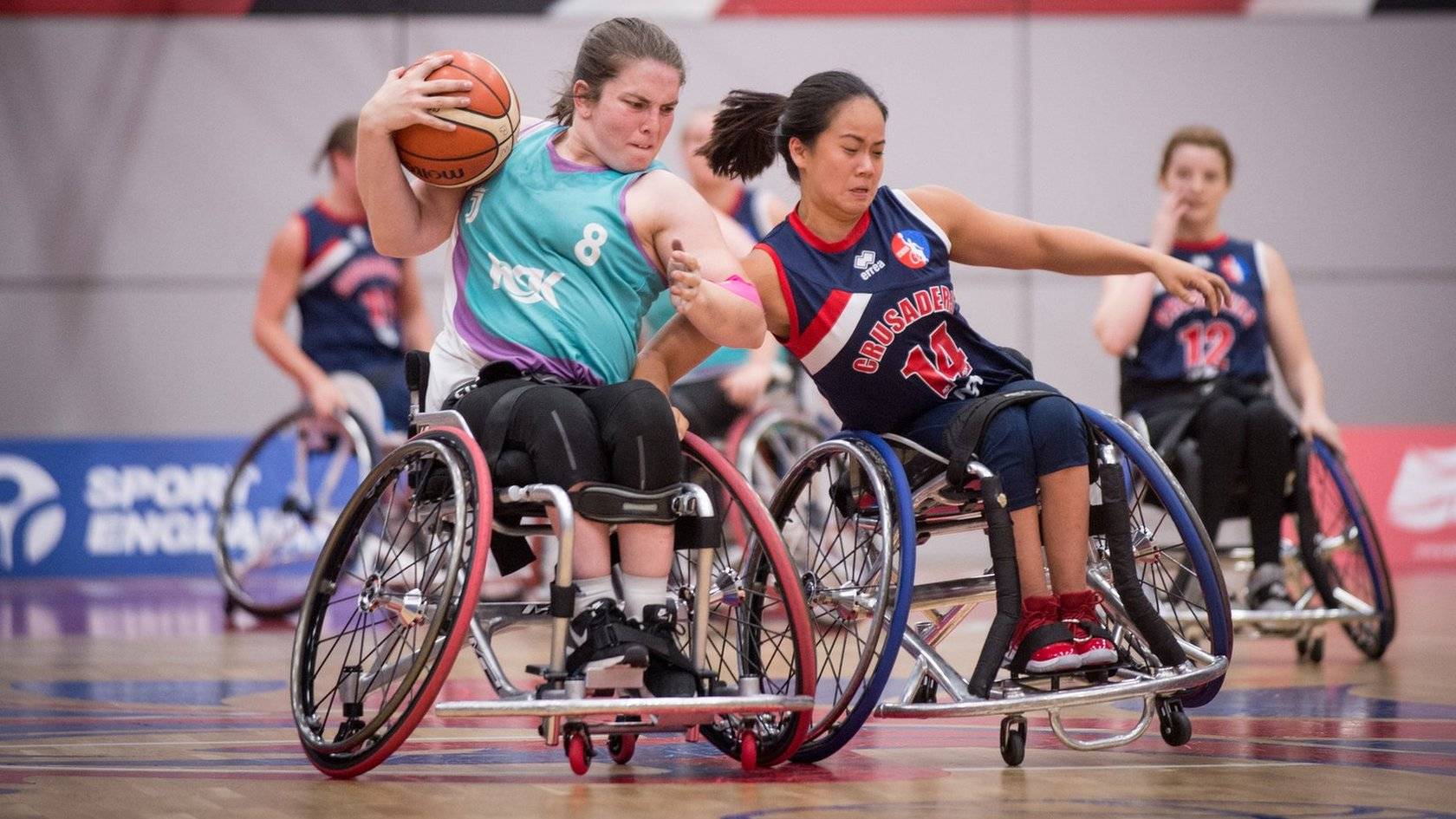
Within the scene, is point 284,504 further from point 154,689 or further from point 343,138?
point 154,689

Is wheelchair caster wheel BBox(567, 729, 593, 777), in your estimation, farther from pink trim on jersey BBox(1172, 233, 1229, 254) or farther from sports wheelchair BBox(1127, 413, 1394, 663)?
pink trim on jersey BBox(1172, 233, 1229, 254)

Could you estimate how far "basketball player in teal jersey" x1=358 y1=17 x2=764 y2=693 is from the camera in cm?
279

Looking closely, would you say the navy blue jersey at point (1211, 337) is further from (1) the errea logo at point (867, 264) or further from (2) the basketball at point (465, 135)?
(2) the basketball at point (465, 135)

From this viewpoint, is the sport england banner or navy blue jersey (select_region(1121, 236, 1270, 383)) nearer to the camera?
navy blue jersey (select_region(1121, 236, 1270, 383))

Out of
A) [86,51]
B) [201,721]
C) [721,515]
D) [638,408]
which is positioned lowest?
[201,721]

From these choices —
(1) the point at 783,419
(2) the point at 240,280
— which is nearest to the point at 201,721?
(1) the point at 783,419

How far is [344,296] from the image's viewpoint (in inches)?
236

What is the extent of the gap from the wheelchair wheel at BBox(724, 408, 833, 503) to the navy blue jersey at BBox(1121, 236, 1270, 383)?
3.59 feet

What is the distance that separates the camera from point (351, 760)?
108 inches

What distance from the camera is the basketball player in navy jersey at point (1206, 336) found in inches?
179

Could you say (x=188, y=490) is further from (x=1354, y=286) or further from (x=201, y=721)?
(x=1354, y=286)

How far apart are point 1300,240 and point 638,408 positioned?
270 inches

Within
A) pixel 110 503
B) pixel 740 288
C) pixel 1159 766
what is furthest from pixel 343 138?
pixel 1159 766

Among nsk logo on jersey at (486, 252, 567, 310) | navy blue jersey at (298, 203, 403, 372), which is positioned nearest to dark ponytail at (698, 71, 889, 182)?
nsk logo on jersey at (486, 252, 567, 310)
